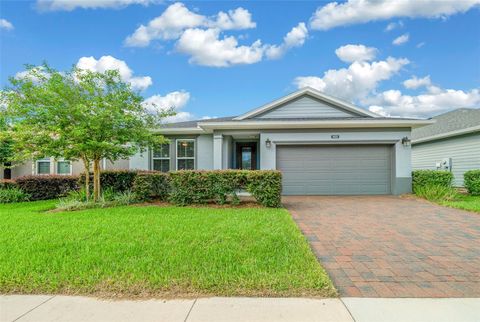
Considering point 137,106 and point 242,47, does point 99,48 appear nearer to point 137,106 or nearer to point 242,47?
point 137,106

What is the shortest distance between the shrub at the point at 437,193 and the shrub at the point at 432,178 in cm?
24

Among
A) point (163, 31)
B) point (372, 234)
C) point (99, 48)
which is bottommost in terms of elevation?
point (372, 234)

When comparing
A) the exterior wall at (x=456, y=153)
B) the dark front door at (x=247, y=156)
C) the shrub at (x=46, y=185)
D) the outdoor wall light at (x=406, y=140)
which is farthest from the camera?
the dark front door at (x=247, y=156)

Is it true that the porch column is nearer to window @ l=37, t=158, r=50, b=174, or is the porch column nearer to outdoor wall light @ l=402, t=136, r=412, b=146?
outdoor wall light @ l=402, t=136, r=412, b=146

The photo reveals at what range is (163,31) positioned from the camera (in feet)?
39.1

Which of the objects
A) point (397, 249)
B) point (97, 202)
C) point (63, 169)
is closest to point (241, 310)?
point (397, 249)

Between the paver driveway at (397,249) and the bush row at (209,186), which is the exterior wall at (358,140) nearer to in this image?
the paver driveway at (397,249)

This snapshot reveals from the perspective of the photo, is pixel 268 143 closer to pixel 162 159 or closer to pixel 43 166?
pixel 162 159

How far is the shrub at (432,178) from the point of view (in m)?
10.2

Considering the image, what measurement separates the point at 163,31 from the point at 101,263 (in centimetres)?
→ 1123

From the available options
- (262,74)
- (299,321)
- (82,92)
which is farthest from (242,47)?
(299,321)

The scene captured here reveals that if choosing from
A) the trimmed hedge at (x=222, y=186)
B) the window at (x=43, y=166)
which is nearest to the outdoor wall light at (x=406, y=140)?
the trimmed hedge at (x=222, y=186)

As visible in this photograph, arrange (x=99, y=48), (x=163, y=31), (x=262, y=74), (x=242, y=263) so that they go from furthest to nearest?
(x=262, y=74) → (x=163, y=31) → (x=99, y=48) → (x=242, y=263)

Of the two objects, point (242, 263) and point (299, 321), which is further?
point (242, 263)
